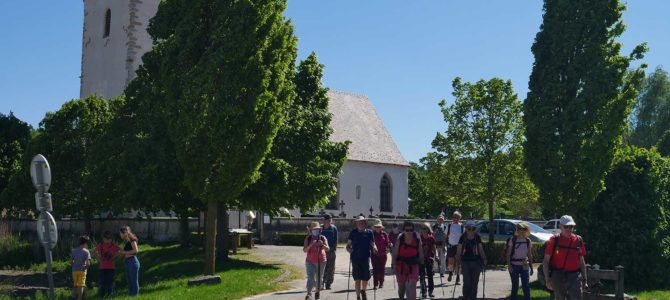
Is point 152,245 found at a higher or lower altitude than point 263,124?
lower

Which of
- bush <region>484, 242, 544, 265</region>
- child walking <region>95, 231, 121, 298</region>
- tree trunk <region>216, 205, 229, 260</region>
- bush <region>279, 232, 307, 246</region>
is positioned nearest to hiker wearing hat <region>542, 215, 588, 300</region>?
child walking <region>95, 231, 121, 298</region>

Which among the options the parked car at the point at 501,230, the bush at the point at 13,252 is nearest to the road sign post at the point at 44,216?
the bush at the point at 13,252

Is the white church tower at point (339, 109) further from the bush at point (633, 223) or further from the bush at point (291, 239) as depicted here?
the bush at point (633, 223)

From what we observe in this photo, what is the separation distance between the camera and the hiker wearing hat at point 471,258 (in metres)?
13.8

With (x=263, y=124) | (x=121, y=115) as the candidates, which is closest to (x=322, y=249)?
(x=263, y=124)

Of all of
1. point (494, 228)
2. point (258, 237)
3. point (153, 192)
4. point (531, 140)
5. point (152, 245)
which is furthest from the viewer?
point (258, 237)

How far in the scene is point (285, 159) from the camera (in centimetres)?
2427

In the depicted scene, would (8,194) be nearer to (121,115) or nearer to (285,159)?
(121,115)

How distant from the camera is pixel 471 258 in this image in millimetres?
13758

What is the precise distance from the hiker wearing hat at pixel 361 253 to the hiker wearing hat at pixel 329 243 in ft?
4.64

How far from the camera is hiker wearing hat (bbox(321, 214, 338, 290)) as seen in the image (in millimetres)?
16141

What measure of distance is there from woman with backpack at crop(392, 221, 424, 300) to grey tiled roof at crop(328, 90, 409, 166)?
115 ft

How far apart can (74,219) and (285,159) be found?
17230 millimetres

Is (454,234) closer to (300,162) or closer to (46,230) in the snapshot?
(300,162)
